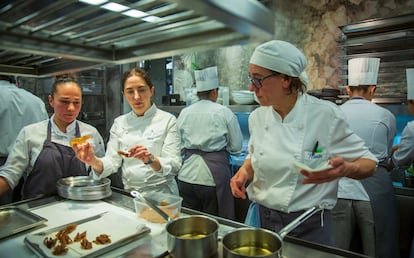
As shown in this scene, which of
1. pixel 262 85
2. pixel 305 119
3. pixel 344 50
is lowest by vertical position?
pixel 305 119

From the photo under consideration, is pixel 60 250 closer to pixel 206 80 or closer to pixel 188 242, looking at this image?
pixel 188 242

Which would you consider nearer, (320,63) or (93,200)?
(93,200)

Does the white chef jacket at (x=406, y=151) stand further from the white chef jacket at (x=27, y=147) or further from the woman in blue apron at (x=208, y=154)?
the white chef jacket at (x=27, y=147)

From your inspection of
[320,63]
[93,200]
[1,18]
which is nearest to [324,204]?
[93,200]

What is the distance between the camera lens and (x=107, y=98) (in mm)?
4418

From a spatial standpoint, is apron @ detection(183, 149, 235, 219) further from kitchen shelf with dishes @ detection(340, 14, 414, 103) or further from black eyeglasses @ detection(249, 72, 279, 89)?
black eyeglasses @ detection(249, 72, 279, 89)

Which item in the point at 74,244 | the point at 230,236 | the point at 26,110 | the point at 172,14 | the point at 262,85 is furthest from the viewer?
the point at 26,110

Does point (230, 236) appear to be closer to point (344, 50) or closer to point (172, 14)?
point (172, 14)

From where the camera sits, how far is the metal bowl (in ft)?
5.35

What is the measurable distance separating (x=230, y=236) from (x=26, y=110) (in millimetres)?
2801

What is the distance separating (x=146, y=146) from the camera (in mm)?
1979

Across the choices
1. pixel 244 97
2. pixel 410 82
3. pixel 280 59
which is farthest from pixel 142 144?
pixel 410 82

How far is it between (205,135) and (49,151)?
5.09 feet

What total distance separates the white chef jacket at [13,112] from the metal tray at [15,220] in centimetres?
166
